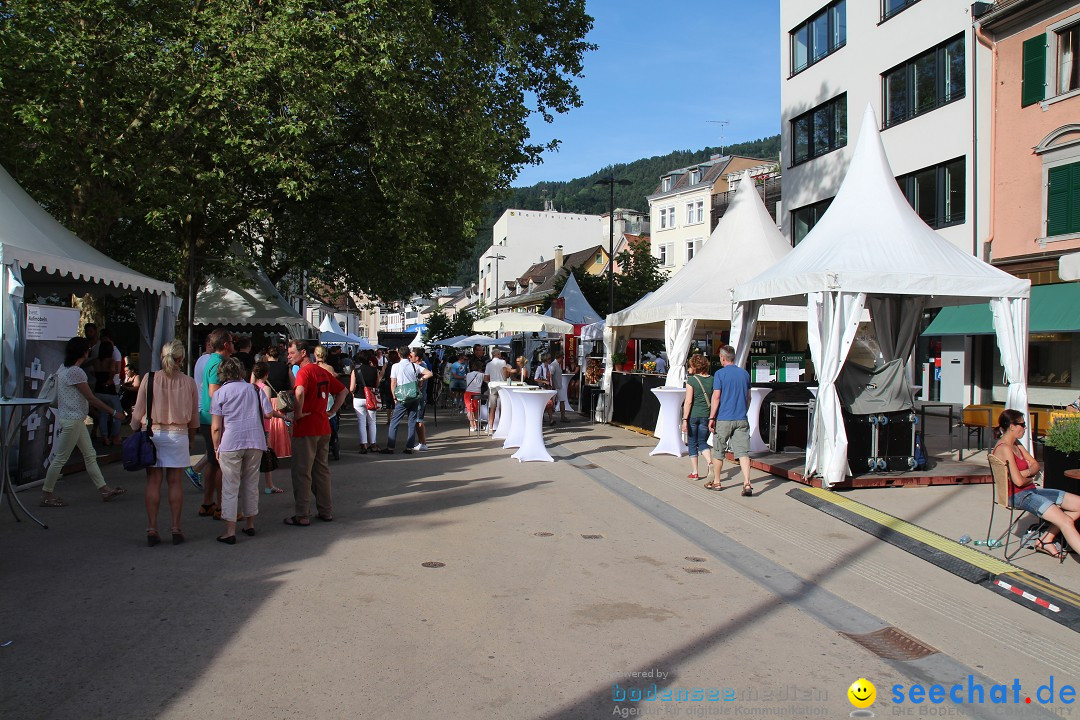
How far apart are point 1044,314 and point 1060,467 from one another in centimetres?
1206

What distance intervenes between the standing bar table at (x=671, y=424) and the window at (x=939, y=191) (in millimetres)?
11365

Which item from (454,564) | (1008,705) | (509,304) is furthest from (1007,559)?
(509,304)

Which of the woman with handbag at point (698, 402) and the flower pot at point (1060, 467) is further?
the woman with handbag at point (698, 402)

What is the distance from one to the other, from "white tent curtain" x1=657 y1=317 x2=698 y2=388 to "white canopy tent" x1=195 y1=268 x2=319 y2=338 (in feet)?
37.2

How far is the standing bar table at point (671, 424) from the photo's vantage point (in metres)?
13.8

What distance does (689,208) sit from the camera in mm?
61656

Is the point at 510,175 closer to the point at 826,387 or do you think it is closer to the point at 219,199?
the point at 219,199

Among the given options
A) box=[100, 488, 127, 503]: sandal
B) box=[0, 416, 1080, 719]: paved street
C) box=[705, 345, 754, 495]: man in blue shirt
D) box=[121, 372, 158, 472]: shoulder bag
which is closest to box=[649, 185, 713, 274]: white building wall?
box=[705, 345, 754, 495]: man in blue shirt

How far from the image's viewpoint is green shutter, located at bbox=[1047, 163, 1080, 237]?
1747 cm

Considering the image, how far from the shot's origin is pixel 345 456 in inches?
534

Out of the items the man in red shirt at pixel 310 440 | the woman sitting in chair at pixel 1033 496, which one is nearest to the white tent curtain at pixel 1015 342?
the woman sitting in chair at pixel 1033 496

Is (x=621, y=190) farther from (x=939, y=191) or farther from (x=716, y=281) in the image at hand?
(x=716, y=281)

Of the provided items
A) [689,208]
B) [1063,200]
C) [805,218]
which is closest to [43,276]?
[1063,200]

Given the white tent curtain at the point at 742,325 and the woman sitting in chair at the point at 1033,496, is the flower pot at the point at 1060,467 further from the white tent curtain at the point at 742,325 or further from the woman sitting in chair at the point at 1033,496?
the white tent curtain at the point at 742,325
